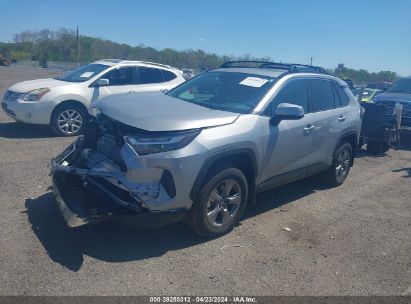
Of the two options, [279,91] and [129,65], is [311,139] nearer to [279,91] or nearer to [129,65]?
[279,91]

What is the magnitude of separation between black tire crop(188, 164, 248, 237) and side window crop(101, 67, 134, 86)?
223 inches

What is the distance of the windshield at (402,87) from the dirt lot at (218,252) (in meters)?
7.76

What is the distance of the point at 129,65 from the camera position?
366 inches

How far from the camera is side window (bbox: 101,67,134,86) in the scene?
905 centimetres

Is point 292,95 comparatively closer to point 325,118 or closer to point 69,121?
point 325,118

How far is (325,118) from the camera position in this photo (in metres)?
5.71

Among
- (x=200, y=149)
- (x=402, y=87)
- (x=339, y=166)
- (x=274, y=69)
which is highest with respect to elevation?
(x=402, y=87)

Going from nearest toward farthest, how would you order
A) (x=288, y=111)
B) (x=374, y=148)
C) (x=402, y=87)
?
(x=288, y=111), (x=374, y=148), (x=402, y=87)

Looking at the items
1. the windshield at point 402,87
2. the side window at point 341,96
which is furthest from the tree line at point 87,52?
the side window at point 341,96

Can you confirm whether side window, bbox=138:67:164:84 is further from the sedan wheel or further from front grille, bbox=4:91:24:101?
front grille, bbox=4:91:24:101

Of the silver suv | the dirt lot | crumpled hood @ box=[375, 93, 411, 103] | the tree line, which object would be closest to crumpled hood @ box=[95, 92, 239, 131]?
the silver suv

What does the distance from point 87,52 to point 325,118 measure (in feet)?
193

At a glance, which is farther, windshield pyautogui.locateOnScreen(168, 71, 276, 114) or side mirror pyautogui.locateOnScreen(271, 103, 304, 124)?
windshield pyautogui.locateOnScreen(168, 71, 276, 114)

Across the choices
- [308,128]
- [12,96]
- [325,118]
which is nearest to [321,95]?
[325,118]
